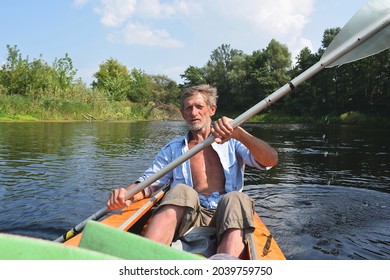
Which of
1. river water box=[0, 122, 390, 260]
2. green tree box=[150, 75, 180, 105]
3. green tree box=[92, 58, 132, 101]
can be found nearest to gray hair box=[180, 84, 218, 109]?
river water box=[0, 122, 390, 260]

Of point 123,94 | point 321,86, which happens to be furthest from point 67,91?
point 321,86

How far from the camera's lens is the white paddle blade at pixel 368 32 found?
7.73 feet

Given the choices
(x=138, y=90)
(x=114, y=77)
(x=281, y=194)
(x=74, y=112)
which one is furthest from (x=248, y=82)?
(x=281, y=194)

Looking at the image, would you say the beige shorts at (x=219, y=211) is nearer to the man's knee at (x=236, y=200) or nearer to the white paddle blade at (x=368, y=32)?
the man's knee at (x=236, y=200)

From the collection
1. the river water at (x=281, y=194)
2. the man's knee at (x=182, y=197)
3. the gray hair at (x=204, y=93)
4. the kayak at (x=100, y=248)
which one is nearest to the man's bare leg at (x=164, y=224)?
the man's knee at (x=182, y=197)

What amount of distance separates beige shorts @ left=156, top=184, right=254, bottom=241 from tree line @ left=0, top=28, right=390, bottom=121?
27.3m

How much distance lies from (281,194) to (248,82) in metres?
41.5

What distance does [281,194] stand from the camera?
6004 mm

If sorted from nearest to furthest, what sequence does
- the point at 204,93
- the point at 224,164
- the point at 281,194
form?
the point at 224,164 < the point at 204,93 < the point at 281,194

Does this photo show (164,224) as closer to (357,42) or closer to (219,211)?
(219,211)

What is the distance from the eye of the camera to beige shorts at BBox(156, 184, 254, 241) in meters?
2.34

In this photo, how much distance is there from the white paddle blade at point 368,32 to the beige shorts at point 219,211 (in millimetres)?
1135

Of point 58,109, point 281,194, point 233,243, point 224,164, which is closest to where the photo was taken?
point 233,243

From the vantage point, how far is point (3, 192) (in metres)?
5.59
